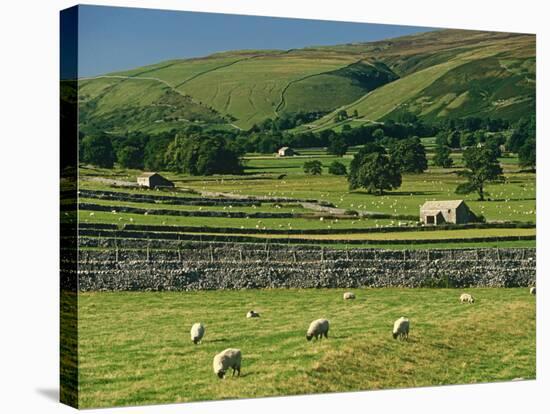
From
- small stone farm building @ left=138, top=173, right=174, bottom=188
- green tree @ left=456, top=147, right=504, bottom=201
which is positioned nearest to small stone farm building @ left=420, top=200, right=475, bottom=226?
green tree @ left=456, top=147, right=504, bottom=201

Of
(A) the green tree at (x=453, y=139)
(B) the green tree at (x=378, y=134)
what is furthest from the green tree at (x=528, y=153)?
(B) the green tree at (x=378, y=134)

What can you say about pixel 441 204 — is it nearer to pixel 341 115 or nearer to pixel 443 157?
pixel 443 157

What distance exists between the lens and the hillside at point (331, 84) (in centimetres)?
1998

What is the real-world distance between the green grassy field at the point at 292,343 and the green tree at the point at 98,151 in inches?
78.8

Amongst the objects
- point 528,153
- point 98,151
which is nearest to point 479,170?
point 528,153

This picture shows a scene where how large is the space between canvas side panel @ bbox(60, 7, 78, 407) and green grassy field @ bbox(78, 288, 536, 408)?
270mm

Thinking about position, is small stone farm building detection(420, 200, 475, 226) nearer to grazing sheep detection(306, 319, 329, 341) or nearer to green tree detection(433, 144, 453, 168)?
green tree detection(433, 144, 453, 168)

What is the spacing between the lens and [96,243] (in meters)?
19.1

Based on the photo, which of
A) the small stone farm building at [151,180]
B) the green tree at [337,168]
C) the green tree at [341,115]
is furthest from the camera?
the green tree at [341,115]

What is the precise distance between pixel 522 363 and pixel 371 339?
3.27 metres

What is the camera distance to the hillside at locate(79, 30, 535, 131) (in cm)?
1998

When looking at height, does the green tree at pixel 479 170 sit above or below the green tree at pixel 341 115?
below

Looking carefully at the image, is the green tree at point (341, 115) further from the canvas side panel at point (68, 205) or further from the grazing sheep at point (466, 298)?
the canvas side panel at point (68, 205)

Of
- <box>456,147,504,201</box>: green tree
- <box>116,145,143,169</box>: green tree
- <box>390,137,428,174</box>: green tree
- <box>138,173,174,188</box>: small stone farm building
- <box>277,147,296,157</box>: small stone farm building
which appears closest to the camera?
<box>116,145,143,169</box>: green tree
